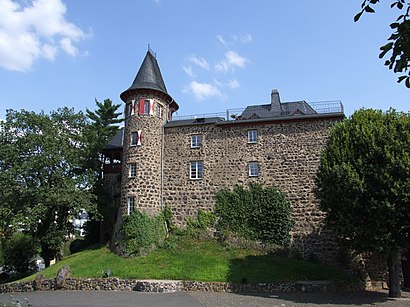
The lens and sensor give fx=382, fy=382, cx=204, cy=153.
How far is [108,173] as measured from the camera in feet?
112

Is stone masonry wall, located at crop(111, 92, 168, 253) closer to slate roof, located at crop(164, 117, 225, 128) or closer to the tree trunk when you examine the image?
slate roof, located at crop(164, 117, 225, 128)

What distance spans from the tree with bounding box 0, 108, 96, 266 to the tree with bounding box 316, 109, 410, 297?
60.0ft

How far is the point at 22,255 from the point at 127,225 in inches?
508

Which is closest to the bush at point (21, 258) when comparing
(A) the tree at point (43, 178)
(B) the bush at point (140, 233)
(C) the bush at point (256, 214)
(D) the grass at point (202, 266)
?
(A) the tree at point (43, 178)

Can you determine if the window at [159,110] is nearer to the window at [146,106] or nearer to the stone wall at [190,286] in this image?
the window at [146,106]

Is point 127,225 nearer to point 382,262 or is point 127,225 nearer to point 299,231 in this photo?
point 299,231

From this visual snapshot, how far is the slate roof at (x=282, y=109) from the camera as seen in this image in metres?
30.0

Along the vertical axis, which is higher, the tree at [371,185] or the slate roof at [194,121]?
the slate roof at [194,121]

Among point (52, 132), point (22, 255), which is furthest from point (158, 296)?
point (22, 255)

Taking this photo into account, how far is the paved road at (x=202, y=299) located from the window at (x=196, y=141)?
42.4 feet

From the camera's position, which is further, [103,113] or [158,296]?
[103,113]

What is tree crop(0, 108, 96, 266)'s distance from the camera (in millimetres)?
27656

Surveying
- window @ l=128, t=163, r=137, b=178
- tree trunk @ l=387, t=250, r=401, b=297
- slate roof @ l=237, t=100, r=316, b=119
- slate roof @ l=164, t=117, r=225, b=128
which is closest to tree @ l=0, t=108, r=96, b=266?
window @ l=128, t=163, r=137, b=178

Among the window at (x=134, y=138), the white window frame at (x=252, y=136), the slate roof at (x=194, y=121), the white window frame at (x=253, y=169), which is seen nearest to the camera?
the white window frame at (x=253, y=169)
